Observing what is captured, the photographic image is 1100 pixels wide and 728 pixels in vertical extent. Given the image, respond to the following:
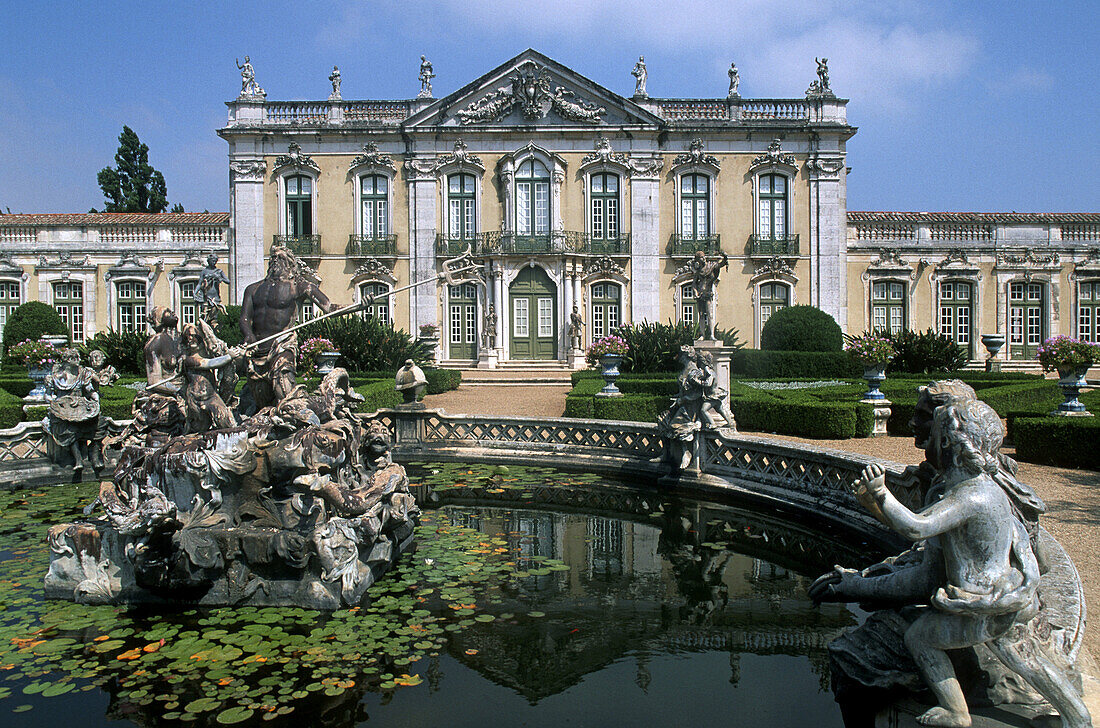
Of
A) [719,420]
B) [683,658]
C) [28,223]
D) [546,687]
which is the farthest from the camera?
[28,223]

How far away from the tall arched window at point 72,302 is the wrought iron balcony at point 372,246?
Result: 886 centimetres

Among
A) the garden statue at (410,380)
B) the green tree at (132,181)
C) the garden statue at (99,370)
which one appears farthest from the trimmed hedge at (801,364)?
the green tree at (132,181)

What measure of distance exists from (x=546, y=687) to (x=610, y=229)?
22291 millimetres

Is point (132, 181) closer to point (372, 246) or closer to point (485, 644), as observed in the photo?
point (372, 246)

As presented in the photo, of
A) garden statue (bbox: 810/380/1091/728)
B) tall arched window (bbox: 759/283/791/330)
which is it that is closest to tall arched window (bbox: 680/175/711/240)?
tall arched window (bbox: 759/283/791/330)

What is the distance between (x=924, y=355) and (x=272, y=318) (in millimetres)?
16781

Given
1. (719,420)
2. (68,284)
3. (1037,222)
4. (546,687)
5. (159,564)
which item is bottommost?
(546,687)

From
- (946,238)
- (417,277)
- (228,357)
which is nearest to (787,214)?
(946,238)

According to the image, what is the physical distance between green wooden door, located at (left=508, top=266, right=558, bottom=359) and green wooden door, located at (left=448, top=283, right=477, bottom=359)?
1.30m

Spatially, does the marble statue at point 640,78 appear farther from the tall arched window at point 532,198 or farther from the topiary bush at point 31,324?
the topiary bush at point 31,324

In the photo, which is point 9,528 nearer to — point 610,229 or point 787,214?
point 610,229

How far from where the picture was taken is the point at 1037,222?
24594 millimetres

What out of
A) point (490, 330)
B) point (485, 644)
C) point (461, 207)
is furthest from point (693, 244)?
point (485, 644)

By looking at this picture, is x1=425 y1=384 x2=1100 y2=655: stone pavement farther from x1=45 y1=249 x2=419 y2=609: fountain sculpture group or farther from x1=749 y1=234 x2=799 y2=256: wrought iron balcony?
x1=749 y1=234 x2=799 y2=256: wrought iron balcony
